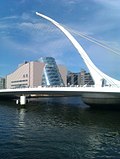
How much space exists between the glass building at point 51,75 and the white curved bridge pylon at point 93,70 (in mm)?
87552

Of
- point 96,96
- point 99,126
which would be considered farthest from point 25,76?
point 99,126

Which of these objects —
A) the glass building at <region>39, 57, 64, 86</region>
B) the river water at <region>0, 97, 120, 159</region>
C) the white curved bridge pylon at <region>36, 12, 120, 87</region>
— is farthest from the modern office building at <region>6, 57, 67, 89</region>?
the river water at <region>0, 97, 120, 159</region>

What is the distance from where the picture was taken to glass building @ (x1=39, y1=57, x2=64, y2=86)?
161 m

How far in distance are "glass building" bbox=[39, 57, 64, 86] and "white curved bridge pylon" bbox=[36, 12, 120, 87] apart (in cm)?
8755

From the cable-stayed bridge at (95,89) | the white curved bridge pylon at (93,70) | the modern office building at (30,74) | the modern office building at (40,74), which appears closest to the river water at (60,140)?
the cable-stayed bridge at (95,89)

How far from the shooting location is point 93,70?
6600cm

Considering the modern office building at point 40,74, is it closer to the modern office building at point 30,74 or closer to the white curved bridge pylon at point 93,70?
the modern office building at point 30,74

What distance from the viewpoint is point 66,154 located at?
78.2 feet

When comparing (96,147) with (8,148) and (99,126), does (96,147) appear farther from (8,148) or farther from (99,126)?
(99,126)

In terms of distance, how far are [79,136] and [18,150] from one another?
848 cm

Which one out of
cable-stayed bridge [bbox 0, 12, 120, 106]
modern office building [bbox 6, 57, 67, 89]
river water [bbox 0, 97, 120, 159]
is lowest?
river water [bbox 0, 97, 120, 159]

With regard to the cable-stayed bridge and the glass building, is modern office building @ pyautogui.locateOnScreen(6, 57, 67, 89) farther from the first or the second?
the cable-stayed bridge

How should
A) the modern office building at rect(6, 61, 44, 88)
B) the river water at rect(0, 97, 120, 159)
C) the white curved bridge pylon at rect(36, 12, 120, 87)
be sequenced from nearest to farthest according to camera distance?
1. the river water at rect(0, 97, 120, 159)
2. the white curved bridge pylon at rect(36, 12, 120, 87)
3. the modern office building at rect(6, 61, 44, 88)

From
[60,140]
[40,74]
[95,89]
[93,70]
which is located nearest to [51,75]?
[40,74]
